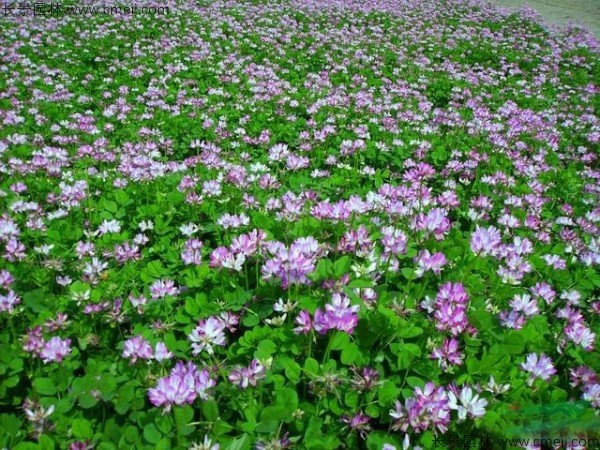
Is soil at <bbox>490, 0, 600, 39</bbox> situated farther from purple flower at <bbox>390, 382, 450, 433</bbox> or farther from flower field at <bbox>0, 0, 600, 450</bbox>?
purple flower at <bbox>390, 382, 450, 433</bbox>

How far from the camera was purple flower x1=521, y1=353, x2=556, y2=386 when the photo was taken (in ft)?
6.95

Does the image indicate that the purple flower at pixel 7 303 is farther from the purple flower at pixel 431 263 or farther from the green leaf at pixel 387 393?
the purple flower at pixel 431 263

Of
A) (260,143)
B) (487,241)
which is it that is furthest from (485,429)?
(260,143)

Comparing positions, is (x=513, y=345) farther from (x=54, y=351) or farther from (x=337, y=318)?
(x=54, y=351)

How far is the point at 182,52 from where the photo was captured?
10.6 meters

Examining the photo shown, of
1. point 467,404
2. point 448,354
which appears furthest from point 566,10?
point 467,404

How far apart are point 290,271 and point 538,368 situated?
1.33 metres

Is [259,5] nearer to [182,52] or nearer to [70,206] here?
[182,52]

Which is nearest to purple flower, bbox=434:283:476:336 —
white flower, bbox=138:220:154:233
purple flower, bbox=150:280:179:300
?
purple flower, bbox=150:280:179:300

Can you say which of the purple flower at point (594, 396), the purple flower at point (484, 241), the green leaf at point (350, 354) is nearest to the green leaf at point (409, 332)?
the green leaf at point (350, 354)

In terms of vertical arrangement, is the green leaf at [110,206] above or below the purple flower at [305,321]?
below

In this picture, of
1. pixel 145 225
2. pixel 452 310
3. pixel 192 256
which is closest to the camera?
pixel 452 310

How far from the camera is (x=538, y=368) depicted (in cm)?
212

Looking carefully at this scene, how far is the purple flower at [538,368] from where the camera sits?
2117 millimetres
